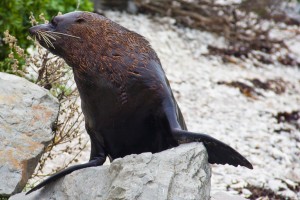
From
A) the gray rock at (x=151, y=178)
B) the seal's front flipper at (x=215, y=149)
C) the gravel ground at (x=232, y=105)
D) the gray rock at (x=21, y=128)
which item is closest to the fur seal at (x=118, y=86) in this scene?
the seal's front flipper at (x=215, y=149)

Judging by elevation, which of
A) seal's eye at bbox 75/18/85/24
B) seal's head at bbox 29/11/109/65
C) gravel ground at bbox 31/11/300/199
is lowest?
gravel ground at bbox 31/11/300/199

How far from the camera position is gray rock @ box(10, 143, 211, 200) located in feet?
9.23

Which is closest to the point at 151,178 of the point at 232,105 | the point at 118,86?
the point at 118,86

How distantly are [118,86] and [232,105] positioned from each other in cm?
468

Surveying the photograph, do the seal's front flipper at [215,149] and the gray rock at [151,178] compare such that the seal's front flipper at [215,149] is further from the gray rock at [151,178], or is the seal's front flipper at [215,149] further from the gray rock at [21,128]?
the gray rock at [21,128]

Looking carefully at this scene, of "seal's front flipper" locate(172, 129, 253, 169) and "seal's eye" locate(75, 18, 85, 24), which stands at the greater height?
"seal's eye" locate(75, 18, 85, 24)

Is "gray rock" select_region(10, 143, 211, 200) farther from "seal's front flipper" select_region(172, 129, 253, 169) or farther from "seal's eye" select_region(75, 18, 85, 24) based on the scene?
"seal's eye" select_region(75, 18, 85, 24)

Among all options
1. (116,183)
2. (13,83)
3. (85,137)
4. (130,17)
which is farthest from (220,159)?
(130,17)

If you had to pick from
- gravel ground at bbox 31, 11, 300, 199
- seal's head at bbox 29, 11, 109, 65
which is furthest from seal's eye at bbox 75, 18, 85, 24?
gravel ground at bbox 31, 11, 300, 199

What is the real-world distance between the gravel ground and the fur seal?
6.65ft

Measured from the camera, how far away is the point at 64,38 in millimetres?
3268

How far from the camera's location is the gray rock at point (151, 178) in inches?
111

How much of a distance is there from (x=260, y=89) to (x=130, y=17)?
2299mm

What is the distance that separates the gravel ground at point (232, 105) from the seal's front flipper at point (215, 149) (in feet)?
6.86
